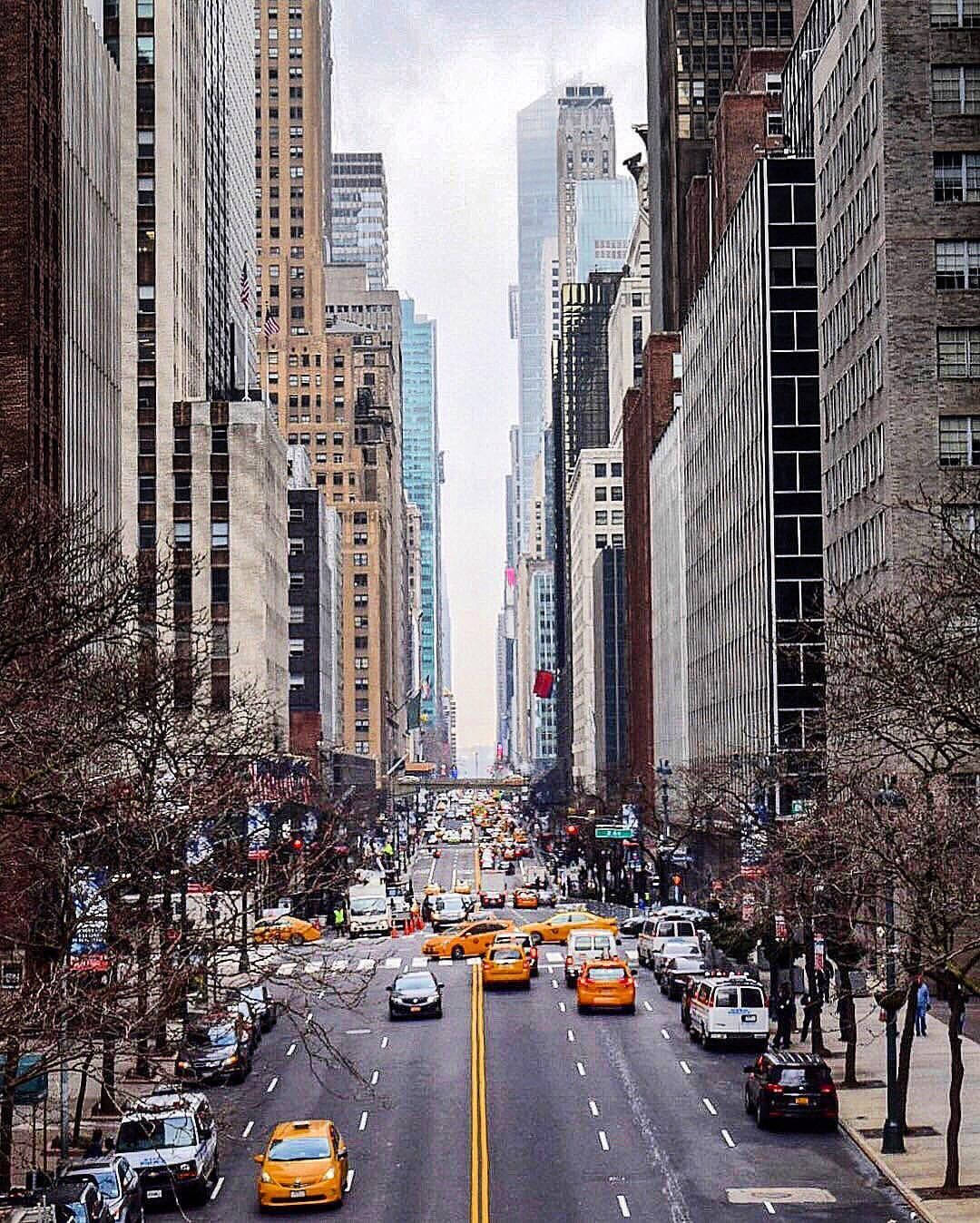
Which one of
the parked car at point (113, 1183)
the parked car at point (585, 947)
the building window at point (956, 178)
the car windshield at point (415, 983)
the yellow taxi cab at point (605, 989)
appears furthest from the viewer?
the building window at point (956, 178)

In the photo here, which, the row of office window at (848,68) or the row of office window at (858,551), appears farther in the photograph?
the row of office window at (848,68)

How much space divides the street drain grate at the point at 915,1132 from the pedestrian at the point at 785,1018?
11906mm

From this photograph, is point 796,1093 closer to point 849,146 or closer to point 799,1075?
point 799,1075

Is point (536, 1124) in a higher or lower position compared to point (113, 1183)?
lower

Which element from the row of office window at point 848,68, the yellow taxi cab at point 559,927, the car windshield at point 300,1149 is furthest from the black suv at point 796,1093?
the yellow taxi cab at point 559,927

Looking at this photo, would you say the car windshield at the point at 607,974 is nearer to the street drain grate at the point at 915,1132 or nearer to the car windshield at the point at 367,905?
the street drain grate at the point at 915,1132

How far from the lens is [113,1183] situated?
31406mm

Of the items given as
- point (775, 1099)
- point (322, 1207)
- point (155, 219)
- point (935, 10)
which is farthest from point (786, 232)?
point (322, 1207)

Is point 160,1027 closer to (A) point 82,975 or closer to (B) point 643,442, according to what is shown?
(A) point 82,975

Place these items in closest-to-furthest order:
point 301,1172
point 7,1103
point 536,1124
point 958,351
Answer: point 7,1103, point 301,1172, point 536,1124, point 958,351

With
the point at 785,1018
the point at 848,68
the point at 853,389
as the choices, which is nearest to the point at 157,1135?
the point at 785,1018

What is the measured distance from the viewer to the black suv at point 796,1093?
41.2 m

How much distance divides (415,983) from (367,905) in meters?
33.2

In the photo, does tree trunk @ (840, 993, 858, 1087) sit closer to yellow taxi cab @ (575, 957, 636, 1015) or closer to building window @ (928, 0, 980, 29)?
yellow taxi cab @ (575, 957, 636, 1015)
